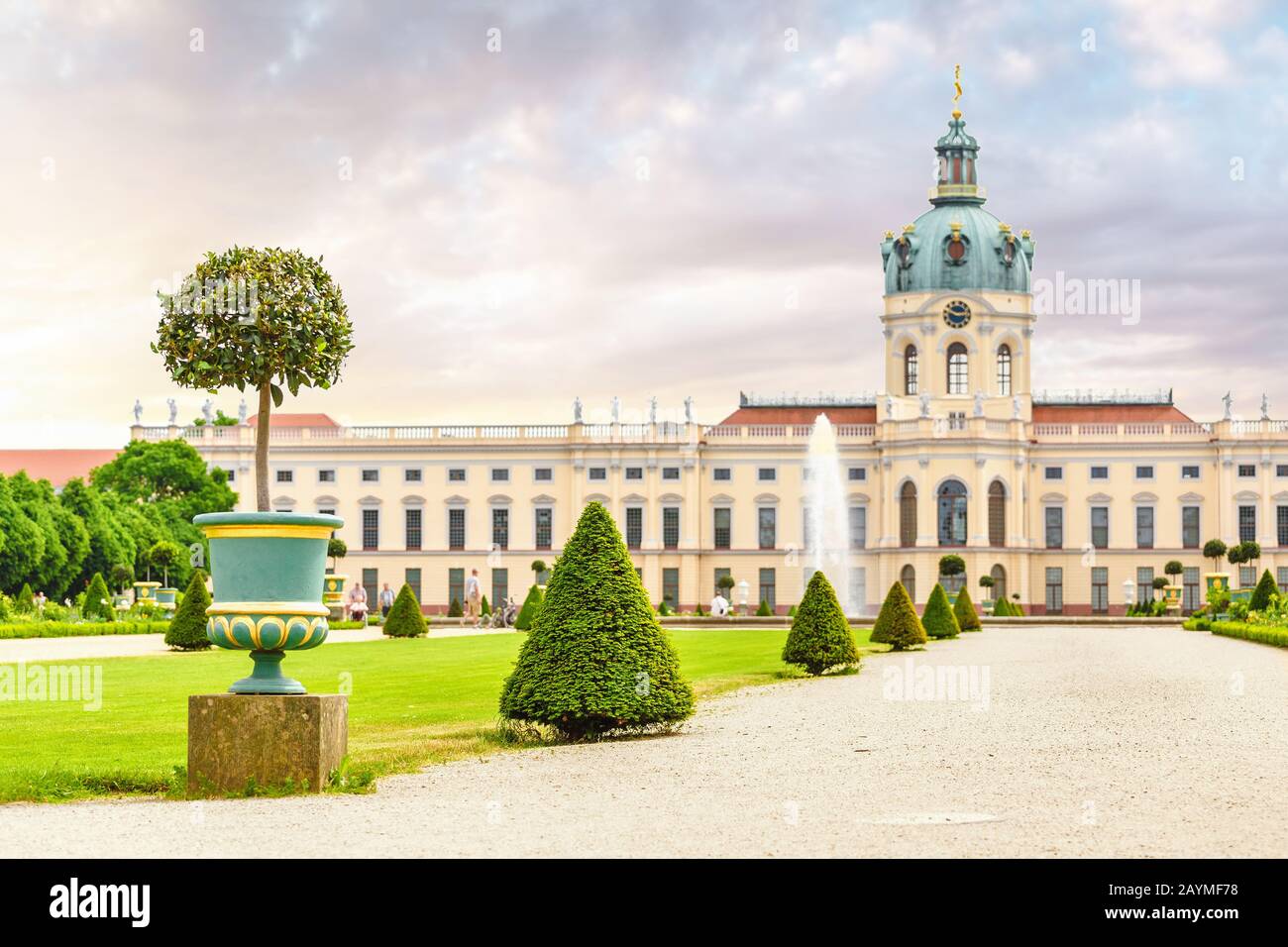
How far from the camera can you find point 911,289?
72.6m

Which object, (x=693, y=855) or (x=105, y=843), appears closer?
(x=693, y=855)

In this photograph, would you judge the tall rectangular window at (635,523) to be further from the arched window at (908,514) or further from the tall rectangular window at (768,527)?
the arched window at (908,514)

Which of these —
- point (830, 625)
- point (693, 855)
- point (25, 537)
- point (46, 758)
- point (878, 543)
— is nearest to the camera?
point (693, 855)

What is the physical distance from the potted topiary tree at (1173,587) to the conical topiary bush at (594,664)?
45.6 m

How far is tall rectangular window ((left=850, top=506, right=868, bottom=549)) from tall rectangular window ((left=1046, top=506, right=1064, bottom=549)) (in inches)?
314

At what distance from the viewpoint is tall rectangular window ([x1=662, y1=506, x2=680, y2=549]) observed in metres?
71.8

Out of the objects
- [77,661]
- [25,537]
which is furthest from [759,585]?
[77,661]

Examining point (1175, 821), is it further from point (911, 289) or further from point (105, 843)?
point (911, 289)

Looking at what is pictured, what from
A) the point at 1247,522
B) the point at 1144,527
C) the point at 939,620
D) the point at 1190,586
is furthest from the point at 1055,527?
the point at 939,620

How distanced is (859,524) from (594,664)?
A: 5929 cm

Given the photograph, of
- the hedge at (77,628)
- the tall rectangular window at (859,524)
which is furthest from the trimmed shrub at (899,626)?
the tall rectangular window at (859,524)

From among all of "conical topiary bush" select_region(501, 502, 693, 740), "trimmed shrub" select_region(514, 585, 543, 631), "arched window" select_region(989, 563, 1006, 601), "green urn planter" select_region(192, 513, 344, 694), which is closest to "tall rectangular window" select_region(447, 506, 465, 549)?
"arched window" select_region(989, 563, 1006, 601)

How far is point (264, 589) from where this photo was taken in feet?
32.4
